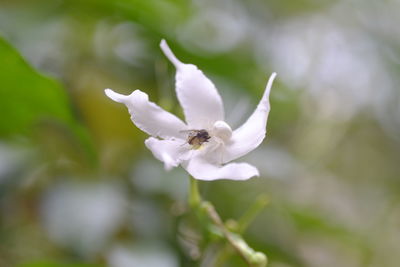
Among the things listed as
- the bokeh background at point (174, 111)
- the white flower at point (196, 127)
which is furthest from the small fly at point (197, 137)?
the bokeh background at point (174, 111)

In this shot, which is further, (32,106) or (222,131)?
(32,106)

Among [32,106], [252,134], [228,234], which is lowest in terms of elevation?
[32,106]

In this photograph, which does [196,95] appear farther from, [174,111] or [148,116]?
[174,111]

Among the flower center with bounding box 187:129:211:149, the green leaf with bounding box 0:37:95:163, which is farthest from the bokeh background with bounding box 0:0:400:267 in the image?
the flower center with bounding box 187:129:211:149

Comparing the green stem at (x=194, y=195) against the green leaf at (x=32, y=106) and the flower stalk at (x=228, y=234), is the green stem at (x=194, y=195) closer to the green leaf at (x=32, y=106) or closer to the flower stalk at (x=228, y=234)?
the flower stalk at (x=228, y=234)

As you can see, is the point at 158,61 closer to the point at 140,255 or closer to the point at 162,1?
the point at 162,1

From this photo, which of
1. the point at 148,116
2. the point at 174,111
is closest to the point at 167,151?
the point at 148,116
